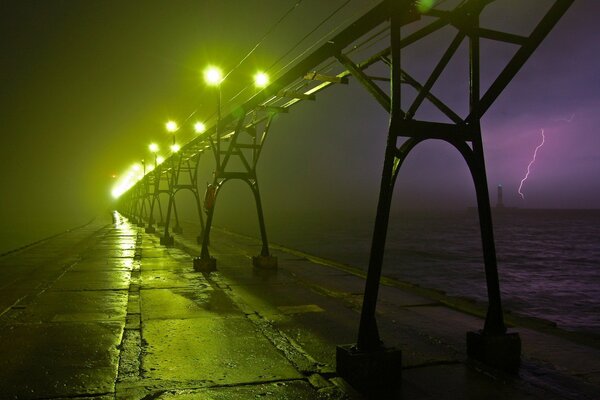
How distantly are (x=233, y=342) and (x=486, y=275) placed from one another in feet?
11.5

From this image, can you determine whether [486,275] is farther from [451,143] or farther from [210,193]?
[210,193]

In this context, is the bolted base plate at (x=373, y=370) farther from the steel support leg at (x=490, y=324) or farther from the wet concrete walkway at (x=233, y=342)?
the steel support leg at (x=490, y=324)

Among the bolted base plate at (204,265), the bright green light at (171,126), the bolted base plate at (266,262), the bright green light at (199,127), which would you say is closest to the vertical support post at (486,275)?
the bolted base plate at (266,262)

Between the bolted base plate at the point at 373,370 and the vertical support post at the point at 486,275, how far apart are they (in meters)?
1.26

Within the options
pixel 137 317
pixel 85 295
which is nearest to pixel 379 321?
pixel 137 317

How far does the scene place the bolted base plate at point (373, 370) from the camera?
480 centimetres

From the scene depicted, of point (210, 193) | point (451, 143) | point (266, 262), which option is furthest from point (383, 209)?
point (210, 193)

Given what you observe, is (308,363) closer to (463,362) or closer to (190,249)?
(463,362)

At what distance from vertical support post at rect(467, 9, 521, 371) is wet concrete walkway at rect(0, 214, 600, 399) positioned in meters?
0.23

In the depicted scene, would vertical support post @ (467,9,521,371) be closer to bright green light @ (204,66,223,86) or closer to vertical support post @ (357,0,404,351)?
vertical support post @ (357,0,404,351)

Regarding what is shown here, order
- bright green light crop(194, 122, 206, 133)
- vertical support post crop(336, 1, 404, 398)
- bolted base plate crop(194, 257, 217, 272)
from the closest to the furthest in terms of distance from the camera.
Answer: vertical support post crop(336, 1, 404, 398) < bolted base plate crop(194, 257, 217, 272) < bright green light crop(194, 122, 206, 133)

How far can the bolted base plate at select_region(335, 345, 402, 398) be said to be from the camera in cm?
480

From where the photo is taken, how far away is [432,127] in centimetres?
532

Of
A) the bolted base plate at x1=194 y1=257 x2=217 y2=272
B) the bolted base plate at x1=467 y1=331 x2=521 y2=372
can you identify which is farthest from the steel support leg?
the bolted base plate at x1=194 y1=257 x2=217 y2=272
